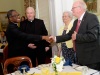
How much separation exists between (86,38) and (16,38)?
4.44 feet

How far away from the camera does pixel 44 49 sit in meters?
3.62

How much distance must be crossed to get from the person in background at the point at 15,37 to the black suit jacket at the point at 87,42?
0.80 metres

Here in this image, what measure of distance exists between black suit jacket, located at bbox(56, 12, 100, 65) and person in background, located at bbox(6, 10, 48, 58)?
798 mm

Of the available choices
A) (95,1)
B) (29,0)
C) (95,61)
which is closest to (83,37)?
(95,61)

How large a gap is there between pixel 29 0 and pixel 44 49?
2.57 m

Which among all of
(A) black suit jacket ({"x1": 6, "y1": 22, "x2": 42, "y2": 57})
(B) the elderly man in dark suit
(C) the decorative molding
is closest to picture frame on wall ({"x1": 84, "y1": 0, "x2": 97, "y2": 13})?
(B) the elderly man in dark suit

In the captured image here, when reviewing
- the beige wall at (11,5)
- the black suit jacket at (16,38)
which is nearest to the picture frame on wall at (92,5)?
the black suit jacket at (16,38)

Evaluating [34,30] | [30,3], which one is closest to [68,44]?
[34,30]

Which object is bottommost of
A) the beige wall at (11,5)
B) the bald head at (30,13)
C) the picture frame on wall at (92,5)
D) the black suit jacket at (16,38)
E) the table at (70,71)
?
the table at (70,71)

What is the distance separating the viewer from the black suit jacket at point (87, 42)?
8.20 feet

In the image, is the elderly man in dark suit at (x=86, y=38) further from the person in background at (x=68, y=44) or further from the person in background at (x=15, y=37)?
the person in background at (x=15, y=37)

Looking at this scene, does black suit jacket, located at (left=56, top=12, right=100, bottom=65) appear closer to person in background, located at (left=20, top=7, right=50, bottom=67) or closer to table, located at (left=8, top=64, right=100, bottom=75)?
table, located at (left=8, top=64, right=100, bottom=75)

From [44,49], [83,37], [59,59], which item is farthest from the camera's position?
[44,49]

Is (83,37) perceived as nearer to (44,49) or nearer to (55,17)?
(44,49)
